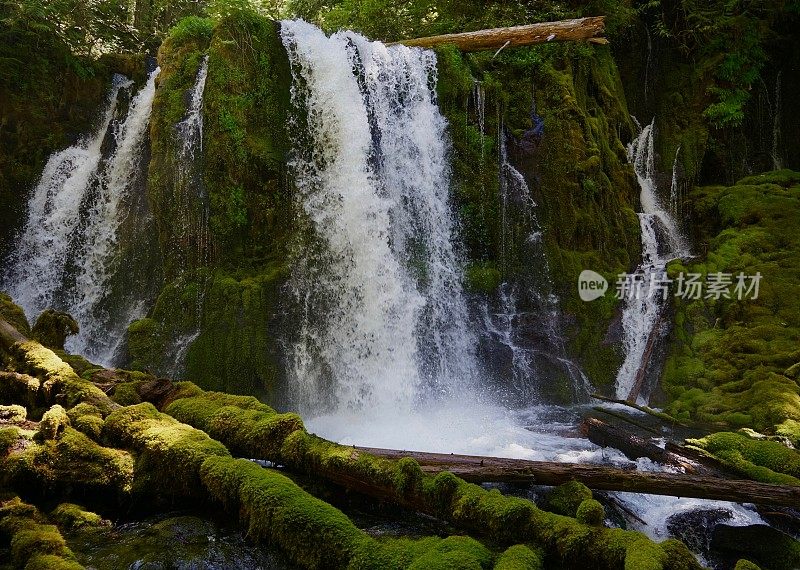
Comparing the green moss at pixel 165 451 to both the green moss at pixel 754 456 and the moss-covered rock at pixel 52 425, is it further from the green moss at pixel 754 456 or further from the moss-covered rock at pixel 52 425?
the green moss at pixel 754 456

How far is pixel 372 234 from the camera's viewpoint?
933 cm

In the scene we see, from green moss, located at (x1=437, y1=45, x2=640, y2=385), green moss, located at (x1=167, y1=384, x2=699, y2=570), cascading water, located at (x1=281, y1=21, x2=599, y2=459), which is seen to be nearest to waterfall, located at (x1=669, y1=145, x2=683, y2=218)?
green moss, located at (x1=437, y1=45, x2=640, y2=385)

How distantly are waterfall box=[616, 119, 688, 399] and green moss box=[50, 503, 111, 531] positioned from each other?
7893 millimetres

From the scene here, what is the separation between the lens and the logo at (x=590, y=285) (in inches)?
392

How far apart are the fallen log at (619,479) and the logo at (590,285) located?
19.8ft

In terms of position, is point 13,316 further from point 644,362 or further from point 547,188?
point 644,362

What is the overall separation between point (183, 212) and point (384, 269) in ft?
11.2

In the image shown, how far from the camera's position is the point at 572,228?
10.3 meters

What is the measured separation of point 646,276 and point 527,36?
5.12 m

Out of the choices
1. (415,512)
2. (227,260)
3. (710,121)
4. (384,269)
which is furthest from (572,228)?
(415,512)

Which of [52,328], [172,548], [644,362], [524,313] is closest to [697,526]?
[172,548]

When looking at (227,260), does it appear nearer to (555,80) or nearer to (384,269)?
(384,269)

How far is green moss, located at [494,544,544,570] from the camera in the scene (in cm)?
297

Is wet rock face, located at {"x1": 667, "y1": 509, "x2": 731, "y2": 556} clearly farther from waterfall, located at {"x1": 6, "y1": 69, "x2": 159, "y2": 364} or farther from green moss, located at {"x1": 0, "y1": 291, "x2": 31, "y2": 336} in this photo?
waterfall, located at {"x1": 6, "y1": 69, "x2": 159, "y2": 364}
